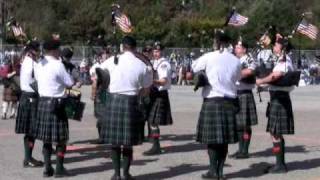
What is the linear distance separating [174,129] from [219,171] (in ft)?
19.1

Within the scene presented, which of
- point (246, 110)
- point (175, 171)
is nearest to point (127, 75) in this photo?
point (175, 171)

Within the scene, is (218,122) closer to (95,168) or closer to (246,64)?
(95,168)

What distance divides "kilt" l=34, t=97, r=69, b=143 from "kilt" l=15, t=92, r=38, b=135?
895 millimetres

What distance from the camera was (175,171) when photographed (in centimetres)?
970

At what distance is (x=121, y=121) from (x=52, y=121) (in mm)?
933

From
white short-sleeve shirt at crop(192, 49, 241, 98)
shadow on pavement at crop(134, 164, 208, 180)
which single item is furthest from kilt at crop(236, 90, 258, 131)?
white short-sleeve shirt at crop(192, 49, 241, 98)

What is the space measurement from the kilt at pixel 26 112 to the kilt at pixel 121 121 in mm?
1631

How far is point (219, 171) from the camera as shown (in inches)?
358

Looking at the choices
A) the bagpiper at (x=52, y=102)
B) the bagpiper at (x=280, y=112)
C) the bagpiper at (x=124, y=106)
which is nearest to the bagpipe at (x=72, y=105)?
the bagpiper at (x=52, y=102)

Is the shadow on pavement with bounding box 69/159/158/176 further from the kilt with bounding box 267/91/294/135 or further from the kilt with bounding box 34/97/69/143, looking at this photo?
the kilt with bounding box 267/91/294/135

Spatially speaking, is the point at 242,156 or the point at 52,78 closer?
the point at 52,78

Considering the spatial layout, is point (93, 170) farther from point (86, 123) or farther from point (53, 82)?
point (86, 123)

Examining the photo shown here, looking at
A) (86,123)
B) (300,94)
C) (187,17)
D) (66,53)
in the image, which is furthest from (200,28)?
(66,53)

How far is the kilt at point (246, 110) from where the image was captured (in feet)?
35.8
